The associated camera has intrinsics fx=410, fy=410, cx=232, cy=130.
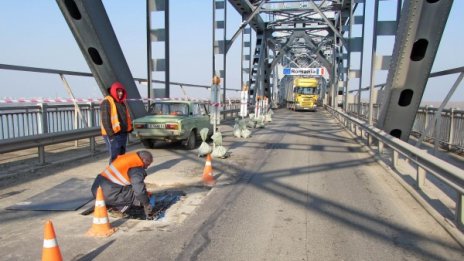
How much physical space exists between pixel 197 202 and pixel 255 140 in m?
8.80

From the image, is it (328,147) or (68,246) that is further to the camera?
(328,147)

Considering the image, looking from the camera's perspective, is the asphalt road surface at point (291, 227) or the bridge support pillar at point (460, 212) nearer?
the asphalt road surface at point (291, 227)

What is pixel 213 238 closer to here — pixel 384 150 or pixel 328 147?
pixel 384 150

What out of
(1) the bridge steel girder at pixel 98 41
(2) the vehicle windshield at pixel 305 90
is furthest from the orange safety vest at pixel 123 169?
(2) the vehicle windshield at pixel 305 90

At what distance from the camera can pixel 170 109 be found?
12.5 m

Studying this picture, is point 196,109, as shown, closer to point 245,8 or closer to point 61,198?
point 61,198

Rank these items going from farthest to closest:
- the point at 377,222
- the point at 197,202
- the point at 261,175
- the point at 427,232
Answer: the point at 261,175, the point at 197,202, the point at 377,222, the point at 427,232

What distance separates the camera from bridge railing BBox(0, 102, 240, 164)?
27.2ft

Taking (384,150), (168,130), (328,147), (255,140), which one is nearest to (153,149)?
(168,130)

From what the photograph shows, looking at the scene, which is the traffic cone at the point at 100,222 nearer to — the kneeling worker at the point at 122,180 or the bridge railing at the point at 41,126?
the kneeling worker at the point at 122,180

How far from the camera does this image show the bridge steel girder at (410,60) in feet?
28.9

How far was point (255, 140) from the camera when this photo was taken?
14852 millimetres

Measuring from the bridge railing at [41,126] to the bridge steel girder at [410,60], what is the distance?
745 cm

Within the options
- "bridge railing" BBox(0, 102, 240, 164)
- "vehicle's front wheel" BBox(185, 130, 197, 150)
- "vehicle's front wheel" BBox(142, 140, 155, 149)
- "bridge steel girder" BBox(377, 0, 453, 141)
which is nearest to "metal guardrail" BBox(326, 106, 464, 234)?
"bridge steel girder" BBox(377, 0, 453, 141)
